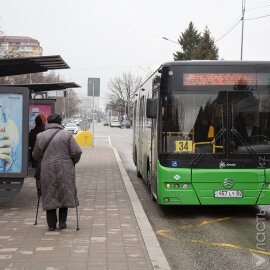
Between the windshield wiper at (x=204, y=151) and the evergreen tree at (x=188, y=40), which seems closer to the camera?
the windshield wiper at (x=204, y=151)

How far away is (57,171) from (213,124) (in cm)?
313

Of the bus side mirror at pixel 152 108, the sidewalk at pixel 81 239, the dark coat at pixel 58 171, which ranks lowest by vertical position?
the sidewalk at pixel 81 239

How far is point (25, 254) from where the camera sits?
6.38m

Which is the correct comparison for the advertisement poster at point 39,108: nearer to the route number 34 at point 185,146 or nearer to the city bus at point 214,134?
the city bus at point 214,134

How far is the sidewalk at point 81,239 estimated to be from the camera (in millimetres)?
6012

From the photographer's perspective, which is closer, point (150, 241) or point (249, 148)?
point (150, 241)

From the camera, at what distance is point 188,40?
85.2 m

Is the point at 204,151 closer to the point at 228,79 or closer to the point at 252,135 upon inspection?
the point at 252,135

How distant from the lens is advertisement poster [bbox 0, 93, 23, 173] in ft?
32.1

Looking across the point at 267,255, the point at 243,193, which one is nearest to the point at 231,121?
the point at 243,193

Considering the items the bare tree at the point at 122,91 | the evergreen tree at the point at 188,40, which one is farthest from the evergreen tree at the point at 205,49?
the bare tree at the point at 122,91

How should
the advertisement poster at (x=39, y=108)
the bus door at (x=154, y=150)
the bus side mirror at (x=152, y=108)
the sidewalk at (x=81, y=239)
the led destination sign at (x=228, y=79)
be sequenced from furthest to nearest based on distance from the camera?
1. the advertisement poster at (x=39, y=108)
2. the bus door at (x=154, y=150)
3. the bus side mirror at (x=152, y=108)
4. the led destination sign at (x=228, y=79)
5. the sidewalk at (x=81, y=239)

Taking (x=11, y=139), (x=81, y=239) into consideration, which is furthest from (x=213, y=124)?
(x=11, y=139)

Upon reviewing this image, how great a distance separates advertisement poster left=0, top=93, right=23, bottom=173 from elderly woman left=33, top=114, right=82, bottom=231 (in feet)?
6.89
